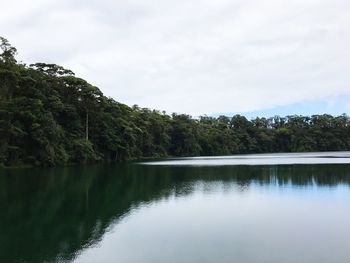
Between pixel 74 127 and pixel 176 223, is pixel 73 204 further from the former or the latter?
pixel 74 127

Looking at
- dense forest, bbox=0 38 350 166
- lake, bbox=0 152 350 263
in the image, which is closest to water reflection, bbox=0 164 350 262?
lake, bbox=0 152 350 263

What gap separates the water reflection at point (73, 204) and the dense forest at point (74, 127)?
56.1 feet

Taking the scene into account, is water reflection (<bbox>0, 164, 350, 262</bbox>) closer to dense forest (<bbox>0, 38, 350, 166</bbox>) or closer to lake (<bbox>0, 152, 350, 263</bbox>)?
lake (<bbox>0, 152, 350, 263</bbox>)

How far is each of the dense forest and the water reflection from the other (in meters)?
17.1

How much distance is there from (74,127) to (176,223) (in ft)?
157

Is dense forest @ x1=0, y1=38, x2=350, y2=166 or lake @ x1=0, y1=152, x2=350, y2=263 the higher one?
dense forest @ x1=0, y1=38, x2=350, y2=166

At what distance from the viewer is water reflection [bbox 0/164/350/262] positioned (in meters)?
13.0

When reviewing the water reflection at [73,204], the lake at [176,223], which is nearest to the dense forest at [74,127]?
the water reflection at [73,204]

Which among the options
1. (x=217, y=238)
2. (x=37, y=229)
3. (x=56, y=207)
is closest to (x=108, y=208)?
(x=56, y=207)

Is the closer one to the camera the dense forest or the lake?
the lake

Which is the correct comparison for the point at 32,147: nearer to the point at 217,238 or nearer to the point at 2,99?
the point at 2,99

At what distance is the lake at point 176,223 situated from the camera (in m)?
11.9

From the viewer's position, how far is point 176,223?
16.6 meters

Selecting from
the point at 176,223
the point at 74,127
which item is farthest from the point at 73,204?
the point at 74,127
